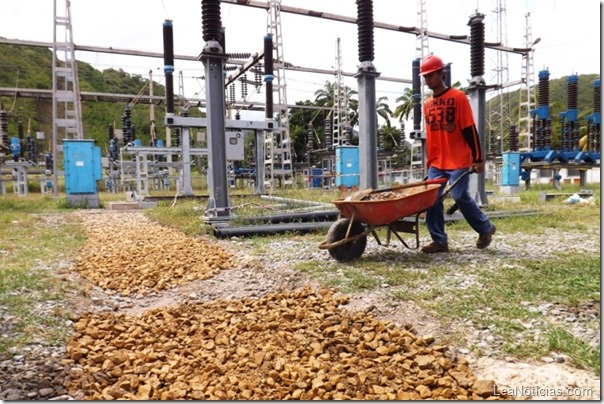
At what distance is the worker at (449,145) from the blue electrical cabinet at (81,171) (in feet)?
32.8

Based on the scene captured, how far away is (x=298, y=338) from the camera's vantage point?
2.43 metres

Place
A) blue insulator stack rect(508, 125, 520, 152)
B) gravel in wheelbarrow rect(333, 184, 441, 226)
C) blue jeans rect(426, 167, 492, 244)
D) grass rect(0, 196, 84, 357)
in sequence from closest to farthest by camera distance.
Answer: grass rect(0, 196, 84, 357), gravel in wheelbarrow rect(333, 184, 441, 226), blue jeans rect(426, 167, 492, 244), blue insulator stack rect(508, 125, 520, 152)

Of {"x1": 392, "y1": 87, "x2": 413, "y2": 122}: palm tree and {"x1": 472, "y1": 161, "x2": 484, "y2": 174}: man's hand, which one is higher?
{"x1": 392, "y1": 87, "x2": 413, "y2": 122}: palm tree

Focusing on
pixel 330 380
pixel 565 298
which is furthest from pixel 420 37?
pixel 330 380

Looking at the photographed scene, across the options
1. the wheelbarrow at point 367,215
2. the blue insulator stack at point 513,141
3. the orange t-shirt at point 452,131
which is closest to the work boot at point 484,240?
the wheelbarrow at point 367,215

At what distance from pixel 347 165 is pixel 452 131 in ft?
35.9

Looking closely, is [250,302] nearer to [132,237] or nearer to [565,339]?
[565,339]

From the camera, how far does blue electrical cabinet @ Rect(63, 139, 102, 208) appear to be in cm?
1150

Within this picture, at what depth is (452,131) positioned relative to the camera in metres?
4.23

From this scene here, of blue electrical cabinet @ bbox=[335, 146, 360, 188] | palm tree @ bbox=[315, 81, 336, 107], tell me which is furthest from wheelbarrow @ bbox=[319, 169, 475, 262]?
palm tree @ bbox=[315, 81, 336, 107]

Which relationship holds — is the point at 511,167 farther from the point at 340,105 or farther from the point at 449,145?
the point at 449,145

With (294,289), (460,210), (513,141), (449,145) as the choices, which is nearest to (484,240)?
(460,210)

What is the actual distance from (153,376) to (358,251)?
246 centimetres

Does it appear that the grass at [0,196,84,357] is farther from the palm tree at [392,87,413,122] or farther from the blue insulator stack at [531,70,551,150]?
the palm tree at [392,87,413,122]
